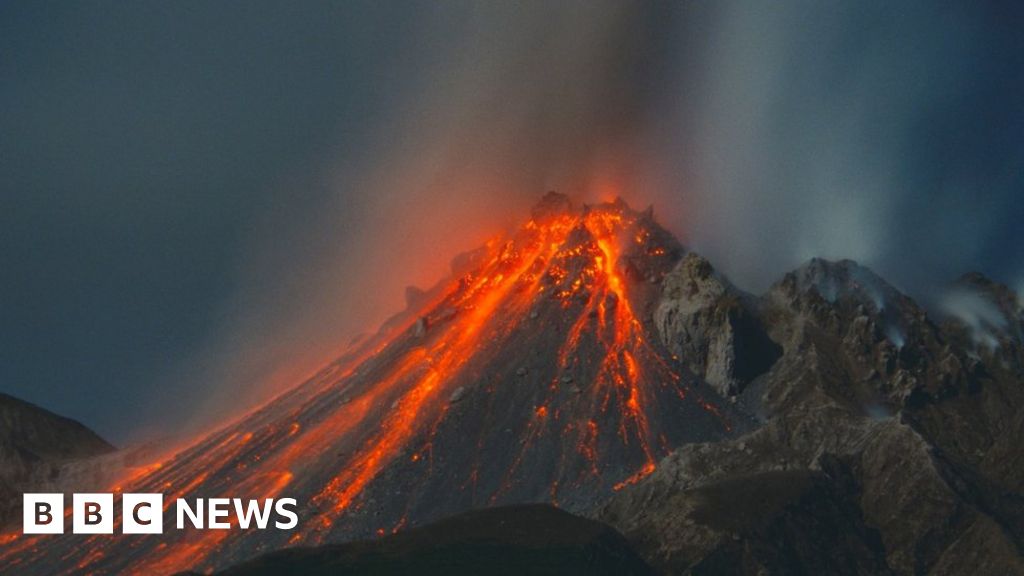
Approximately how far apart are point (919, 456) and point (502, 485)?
64.5 m

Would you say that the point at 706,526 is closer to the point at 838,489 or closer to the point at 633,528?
the point at 633,528

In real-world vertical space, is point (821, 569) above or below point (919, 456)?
below

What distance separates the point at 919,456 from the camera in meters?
155

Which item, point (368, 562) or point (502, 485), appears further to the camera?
point (502, 485)

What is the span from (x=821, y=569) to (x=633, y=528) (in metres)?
23.0

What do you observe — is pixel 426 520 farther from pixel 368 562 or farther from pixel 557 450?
pixel 368 562

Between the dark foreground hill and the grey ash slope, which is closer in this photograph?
the dark foreground hill

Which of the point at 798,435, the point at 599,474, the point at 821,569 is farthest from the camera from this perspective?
the point at 599,474

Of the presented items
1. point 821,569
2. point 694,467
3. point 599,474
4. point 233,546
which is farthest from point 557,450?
point 821,569

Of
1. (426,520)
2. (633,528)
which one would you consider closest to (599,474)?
(426,520)

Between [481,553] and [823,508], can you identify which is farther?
[823,508]

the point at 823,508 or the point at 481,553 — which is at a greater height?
the point at 823,508

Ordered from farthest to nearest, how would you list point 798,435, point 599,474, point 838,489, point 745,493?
1. point 599,474
2. point 798,435
3. point 838,489
4. point 745,493

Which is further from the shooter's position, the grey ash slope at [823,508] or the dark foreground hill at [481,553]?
the grey ash slope at [823,508]
